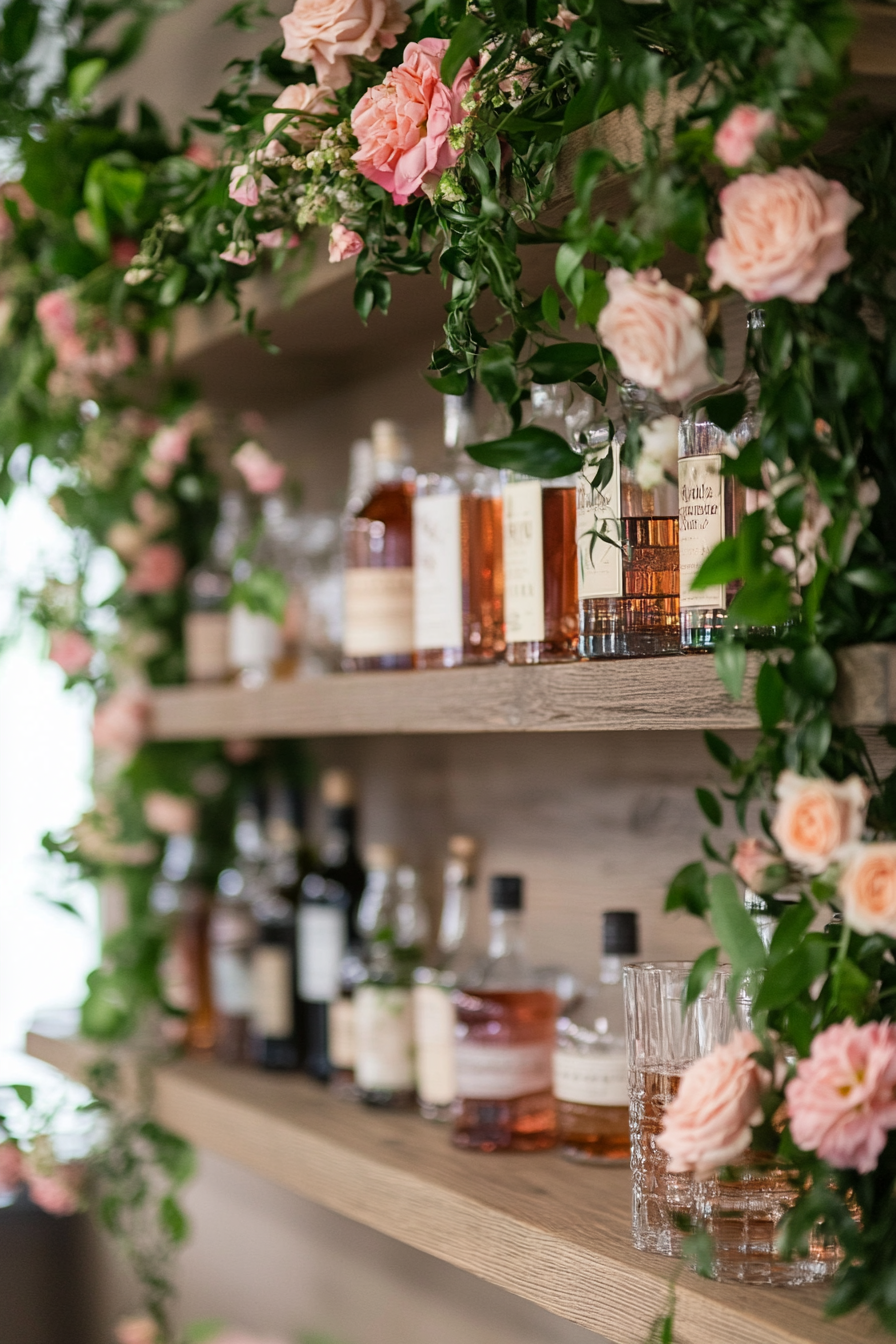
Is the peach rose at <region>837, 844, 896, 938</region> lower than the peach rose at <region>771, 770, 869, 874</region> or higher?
lower

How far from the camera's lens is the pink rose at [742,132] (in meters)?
0.68

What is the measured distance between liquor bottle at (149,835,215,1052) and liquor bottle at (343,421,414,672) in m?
0.60

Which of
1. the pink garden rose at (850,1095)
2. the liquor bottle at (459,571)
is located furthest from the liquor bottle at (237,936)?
the pink garden rose at (850,1095)

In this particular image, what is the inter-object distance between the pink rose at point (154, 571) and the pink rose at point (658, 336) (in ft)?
3.69

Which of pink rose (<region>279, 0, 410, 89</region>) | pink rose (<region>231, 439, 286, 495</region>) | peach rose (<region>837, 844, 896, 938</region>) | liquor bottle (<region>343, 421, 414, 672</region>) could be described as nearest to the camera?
peach rose (<region>837, 844, 896, 938</region>)

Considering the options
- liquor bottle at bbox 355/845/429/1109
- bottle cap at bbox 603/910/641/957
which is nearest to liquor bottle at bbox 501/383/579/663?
bottle cap at bbox 603/910/641/957

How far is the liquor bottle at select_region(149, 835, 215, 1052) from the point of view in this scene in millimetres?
1755

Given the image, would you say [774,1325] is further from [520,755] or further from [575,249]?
[520,755]

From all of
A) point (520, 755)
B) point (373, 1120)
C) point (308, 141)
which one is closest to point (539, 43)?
point (308, 141)

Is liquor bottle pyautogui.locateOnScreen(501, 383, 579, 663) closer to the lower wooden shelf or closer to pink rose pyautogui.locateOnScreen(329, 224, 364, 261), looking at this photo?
pink rose pyautogui.locateOnScreen(329, 224, 364, 261)

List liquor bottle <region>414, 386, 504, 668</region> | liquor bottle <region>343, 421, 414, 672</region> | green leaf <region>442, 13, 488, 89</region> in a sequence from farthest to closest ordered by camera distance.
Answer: liquor bottle <region>343, 421, 414, 672</region> → liquor bottle <region>414, 386, 504, 668</region> → green leaf <region>442, 13, 488, 89</region>

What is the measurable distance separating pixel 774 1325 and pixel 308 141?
784 millimetres

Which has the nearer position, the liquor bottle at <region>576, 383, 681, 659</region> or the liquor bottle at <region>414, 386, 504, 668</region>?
the liquor bottle at <region>576, 383, 681, 659</region>

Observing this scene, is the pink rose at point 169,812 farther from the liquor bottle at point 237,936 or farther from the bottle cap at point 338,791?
the bottle cap at point 338,791
